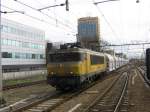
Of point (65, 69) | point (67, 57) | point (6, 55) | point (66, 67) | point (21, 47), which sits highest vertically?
point (21, 47)

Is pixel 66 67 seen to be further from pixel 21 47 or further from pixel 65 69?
pixel 21 47

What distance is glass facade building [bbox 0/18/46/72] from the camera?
69.0m

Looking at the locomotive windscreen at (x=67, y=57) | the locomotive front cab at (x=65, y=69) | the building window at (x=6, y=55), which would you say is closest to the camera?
the locomotive front cab at (x=65, y=69)

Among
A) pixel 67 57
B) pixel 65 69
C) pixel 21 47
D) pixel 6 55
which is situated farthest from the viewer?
pixel 21 47

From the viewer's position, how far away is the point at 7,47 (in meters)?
69.8

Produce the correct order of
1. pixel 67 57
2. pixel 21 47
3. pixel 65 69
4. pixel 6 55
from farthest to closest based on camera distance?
pixel 21 47, pixel 6 55, pixel 67 57, pixel 65 69

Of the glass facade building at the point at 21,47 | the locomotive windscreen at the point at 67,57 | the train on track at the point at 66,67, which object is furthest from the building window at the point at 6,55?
the locomotive windscreen at the point at 67,57

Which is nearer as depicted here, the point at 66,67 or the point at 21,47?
the point at 66,67

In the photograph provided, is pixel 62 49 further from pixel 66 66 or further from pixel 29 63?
pixel 29 63

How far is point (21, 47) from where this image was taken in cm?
7750

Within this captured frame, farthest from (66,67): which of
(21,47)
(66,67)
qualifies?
(21,47)

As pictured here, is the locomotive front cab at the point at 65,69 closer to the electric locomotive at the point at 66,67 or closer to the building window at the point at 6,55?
the electric locomotive at the point at 66,67

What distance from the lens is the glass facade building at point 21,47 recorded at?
69.0 meters

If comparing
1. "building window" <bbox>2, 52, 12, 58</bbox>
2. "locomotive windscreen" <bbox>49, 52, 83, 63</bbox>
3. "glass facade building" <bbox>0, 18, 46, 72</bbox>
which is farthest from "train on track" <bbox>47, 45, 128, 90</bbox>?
"building window" <bbox>2, 52, 12, 58</bbox>
